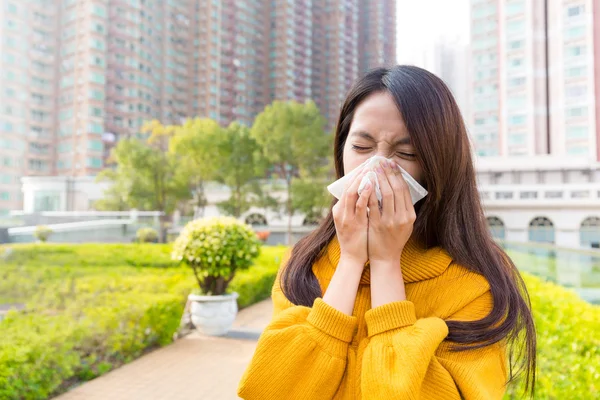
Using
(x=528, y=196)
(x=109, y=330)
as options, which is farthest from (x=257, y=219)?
(x=109, y=330)

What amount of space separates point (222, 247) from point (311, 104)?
15693 millimetres

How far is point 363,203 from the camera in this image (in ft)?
2.93

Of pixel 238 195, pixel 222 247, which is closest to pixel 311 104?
pixel 238 195

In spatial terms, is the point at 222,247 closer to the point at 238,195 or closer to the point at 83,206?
the point at 238,195

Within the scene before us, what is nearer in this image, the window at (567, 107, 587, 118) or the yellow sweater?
the yellow sweater

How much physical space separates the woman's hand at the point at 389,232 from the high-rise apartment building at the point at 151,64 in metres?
17.4

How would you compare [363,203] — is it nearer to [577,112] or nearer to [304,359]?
[304,359]

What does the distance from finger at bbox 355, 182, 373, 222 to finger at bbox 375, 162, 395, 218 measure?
2cm

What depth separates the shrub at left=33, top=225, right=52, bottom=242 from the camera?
13.9 meters

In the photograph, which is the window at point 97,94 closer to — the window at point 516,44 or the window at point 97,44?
the window at point 97,44

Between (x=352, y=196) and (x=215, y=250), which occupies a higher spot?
(x=352, y=196)

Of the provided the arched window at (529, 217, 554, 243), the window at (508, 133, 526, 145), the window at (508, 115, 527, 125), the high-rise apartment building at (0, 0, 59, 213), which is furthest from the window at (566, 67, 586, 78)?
the high-rise apartment building at (0, 0, 59, 213)

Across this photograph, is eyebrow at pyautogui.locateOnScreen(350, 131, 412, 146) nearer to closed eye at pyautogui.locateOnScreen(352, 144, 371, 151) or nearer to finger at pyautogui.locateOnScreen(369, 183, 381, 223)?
closed eye at pyautogui.locateOnScreen(352, 144, 371, 151)

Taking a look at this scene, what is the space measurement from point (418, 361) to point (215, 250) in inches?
182
